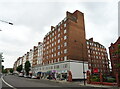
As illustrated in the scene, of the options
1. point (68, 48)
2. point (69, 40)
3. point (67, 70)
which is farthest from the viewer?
point (69, 40)

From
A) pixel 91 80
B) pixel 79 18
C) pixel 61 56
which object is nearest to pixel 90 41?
pixel 79 18

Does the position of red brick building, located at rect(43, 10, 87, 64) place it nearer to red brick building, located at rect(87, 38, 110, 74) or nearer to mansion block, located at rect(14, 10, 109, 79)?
mansion block, located at rect(14, 10, 109, 79)

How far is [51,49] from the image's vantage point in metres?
62.4

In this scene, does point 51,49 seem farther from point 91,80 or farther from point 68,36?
point 91,80

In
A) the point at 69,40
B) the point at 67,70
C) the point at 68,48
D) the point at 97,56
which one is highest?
the point at 69,40

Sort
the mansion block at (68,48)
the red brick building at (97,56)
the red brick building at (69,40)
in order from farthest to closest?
the red brick building at (97,56), the red brick building at (69,40), the mansion block at (68,48)

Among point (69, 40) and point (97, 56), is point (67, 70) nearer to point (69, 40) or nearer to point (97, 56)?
point (69, 40)

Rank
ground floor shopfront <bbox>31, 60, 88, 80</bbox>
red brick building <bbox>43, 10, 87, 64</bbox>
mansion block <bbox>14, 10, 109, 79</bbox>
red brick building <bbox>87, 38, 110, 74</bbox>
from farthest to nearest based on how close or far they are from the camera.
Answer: red brick building <bbox>87, 38, 110, 74</bbox> → red brick building <bbox>43, 10, 87, 64</bbox> → mansion block <bbox>14, 10, 109, 79</bbox> → ground floor shopfront <bbox>31, 60, 88, 80</bbox>

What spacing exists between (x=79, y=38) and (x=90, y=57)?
2719 centimetres

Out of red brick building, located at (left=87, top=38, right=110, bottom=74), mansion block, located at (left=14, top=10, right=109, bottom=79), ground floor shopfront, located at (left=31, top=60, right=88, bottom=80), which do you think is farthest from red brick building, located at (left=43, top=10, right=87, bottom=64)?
red brick building, located at (left=87, top=38, right=110, bottom=74)

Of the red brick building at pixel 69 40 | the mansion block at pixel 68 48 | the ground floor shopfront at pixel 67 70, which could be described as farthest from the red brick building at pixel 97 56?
the ground floor shopfront at pixel 67 70

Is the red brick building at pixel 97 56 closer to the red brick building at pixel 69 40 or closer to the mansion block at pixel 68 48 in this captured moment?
the mansion block at pixel 68 48

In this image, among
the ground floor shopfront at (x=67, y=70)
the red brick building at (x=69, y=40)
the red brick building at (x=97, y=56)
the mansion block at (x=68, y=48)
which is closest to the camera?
the ground floor shopfront at (x=67, y=70)

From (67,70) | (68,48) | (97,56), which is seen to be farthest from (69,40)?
(97,56)
